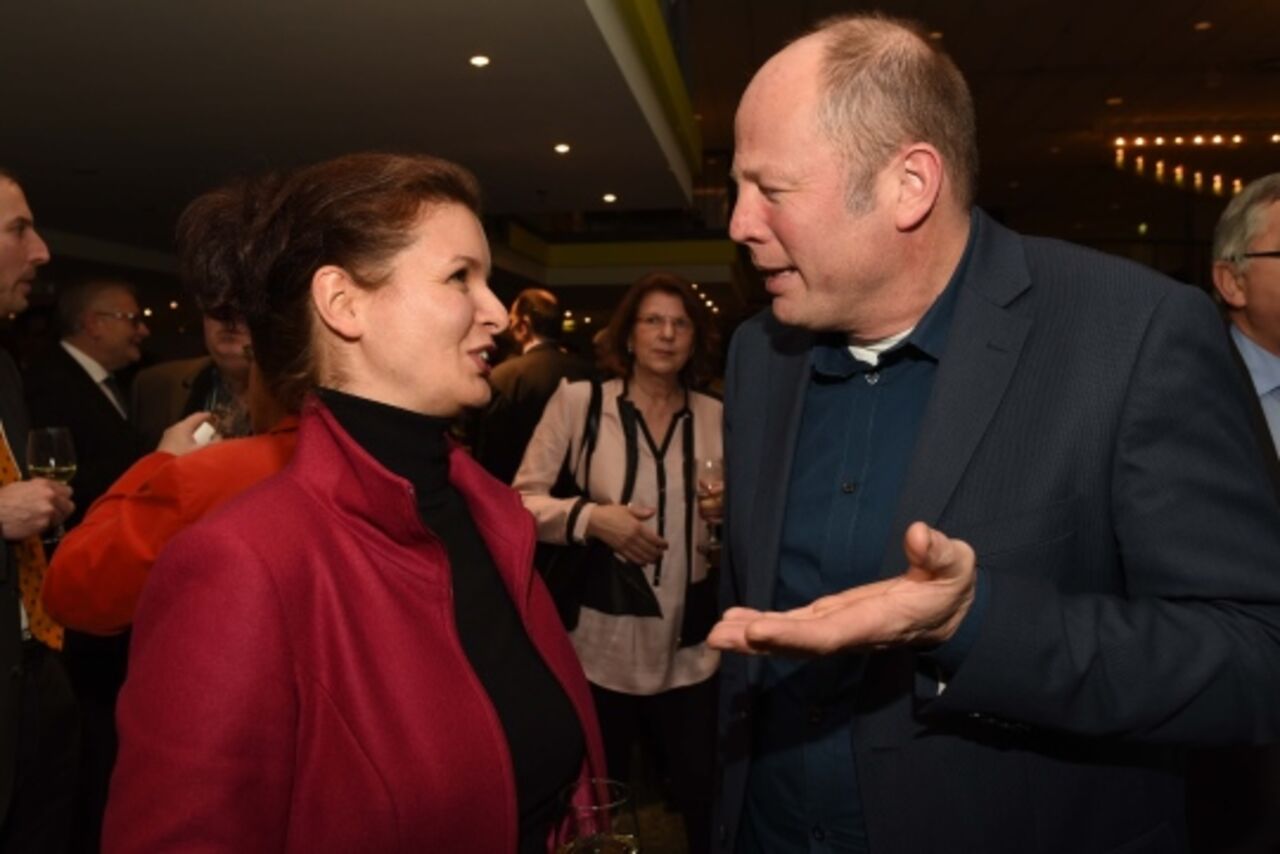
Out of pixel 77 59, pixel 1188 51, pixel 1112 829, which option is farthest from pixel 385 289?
pixel 1188 51

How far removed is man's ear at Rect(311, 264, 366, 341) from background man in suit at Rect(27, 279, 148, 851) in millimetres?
2127

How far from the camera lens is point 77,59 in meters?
5.84

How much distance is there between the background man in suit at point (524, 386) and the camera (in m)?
5.06

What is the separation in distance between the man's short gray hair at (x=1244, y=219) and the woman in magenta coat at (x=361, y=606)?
208 cm

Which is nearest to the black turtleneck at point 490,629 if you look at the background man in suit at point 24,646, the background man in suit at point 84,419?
the background man in suit at point 24,646

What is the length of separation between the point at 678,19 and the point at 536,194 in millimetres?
2637

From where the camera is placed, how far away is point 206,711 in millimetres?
1237

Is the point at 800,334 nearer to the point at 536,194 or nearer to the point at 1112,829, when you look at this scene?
the point at 1112,829

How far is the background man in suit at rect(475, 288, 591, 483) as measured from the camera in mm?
5059

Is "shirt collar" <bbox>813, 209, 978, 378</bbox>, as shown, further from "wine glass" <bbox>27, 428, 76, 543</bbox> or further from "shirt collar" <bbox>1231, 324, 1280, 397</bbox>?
"wine glass" <bbox>27, 428, 76, 543</bbox>

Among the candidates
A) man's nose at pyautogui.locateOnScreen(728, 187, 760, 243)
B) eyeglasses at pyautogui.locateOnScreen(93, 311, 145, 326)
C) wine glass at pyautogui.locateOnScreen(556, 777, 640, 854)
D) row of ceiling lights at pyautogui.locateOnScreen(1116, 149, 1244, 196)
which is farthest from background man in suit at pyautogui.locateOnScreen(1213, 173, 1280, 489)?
row of ceiling lights at pyautogui.locateOnScreen(1116, 149, 1244, 196)

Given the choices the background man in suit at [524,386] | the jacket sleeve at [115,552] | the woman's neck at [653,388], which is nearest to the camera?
the jacket sleeve at [115,552]

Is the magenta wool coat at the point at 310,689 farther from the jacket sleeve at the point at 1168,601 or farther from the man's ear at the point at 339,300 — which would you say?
the jacket sleeve at the point at 1168,601

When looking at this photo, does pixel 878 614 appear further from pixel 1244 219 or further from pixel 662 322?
Result: pixel 662 322
